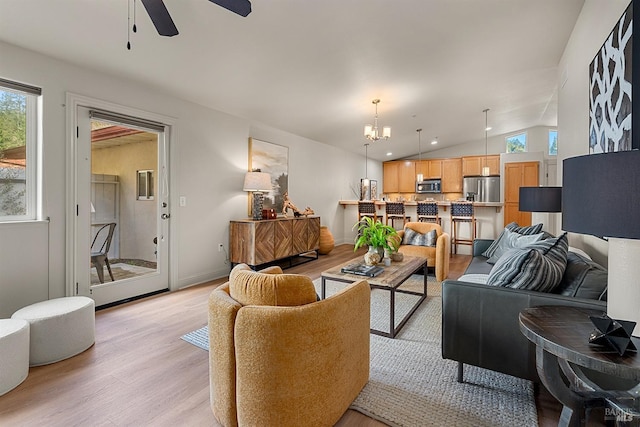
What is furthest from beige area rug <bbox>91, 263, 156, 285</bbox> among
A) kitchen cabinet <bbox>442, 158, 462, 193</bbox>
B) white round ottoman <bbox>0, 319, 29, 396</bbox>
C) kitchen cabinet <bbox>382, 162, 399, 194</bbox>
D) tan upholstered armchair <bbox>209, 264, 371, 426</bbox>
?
kitchen cabinet <bbox>442, 158, 462, 193</bbox>

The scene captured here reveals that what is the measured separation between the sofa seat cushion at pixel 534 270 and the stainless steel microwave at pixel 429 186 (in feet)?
25.1

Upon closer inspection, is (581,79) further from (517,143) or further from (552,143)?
(517,143)

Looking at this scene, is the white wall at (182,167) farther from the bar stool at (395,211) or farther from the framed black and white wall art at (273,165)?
the bar stool at (395,211)

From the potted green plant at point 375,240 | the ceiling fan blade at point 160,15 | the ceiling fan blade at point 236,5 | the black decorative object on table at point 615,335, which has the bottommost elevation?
the black decorative object on table at point 615,335

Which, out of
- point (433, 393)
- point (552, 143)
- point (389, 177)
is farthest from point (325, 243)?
point (552, 143)

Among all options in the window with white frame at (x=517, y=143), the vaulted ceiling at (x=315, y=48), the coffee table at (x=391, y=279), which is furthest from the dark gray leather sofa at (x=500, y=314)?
the window with white frame at (x=517, y=143)

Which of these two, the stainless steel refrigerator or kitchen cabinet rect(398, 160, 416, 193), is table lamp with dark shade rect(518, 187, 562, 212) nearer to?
the stainless steel refrigerator

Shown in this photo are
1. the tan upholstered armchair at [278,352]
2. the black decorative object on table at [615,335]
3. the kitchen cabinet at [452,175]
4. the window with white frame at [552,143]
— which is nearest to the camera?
the black decorative object on table at [615,335]

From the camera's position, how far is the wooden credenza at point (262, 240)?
173 inches

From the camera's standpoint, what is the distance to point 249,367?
4.45ft

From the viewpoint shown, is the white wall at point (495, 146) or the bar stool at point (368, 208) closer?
the bar stool at point (368, 208)

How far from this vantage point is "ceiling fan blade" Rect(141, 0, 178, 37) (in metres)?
1.65

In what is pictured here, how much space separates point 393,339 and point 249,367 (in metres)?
1.56

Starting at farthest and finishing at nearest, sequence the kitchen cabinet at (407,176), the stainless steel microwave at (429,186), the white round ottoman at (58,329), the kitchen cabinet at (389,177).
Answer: the kitchen cabinet at (389,177) < the kitchen cabinet at (407,176) < the stainless steel microwave at (429,186) < the white round ottoman at (58,329)
